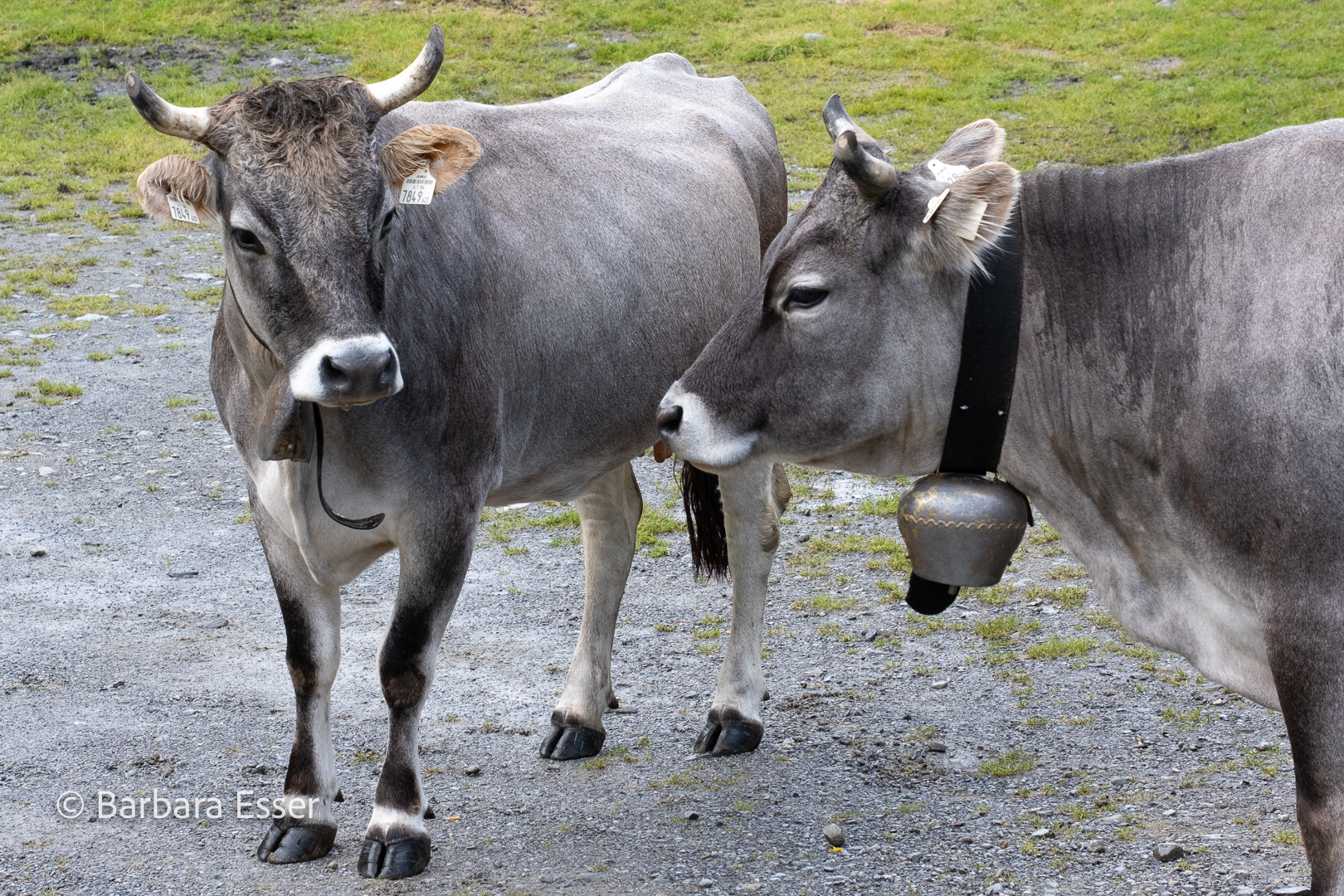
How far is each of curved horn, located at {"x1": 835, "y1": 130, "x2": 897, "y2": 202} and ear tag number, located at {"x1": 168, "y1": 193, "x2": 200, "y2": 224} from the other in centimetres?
171

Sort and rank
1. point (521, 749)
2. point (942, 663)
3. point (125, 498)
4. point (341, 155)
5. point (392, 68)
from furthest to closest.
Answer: point (392, 68) → point (125, 498) → point (942, 663) → point (521, 749) → point (341, 155)

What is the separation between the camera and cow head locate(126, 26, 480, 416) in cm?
355

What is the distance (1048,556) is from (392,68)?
1255 centimetres

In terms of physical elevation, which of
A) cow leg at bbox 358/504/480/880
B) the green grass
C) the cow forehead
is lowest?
the green grass

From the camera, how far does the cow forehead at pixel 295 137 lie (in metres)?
3.63

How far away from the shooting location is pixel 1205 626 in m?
3.40

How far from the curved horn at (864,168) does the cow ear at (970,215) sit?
0.42 ft

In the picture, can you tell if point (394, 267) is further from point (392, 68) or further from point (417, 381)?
point (392, 68)

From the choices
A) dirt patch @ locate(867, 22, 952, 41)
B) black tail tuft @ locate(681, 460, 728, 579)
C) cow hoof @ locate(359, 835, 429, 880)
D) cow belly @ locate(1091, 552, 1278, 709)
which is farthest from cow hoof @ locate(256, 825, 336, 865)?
dirt patch @ locate(867, 22, 952, 41)

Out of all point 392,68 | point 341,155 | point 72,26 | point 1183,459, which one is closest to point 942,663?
point 1183,459

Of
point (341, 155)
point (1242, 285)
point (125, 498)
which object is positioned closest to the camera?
point (1242, 285)

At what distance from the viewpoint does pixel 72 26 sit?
1845 centimetres

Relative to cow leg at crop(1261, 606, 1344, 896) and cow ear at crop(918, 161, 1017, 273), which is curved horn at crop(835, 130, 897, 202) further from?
cow leg at crop(1261, 606, 1344, 896)

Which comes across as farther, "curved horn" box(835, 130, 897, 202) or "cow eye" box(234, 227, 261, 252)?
"cow eye" box(234, 227, 261, 252)
